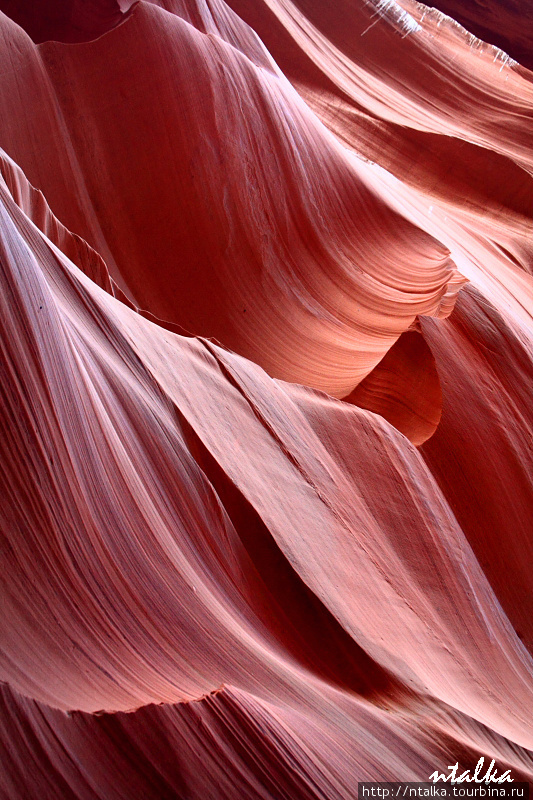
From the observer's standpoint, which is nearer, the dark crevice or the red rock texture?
the red rock texture

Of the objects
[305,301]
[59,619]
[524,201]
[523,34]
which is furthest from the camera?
[523,34]

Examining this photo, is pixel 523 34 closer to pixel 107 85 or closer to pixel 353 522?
pixel 107 85

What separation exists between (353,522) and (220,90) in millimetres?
1391

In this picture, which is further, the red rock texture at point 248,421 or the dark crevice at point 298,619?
the dark crevice at point 298,619

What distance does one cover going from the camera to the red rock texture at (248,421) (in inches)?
34.7

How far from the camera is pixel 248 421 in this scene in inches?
55.0

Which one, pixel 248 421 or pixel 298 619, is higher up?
pixel 248 421


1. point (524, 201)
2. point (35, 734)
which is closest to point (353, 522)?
point (35, 734)

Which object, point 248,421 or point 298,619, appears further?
point 248,421

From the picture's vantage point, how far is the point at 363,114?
2975 mm

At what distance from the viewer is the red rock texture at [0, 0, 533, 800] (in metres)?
0.88

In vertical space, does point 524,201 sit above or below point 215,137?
above

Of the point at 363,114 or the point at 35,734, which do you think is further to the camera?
the point at 363,114

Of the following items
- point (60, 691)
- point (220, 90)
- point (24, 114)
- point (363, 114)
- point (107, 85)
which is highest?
point (363, 114)
